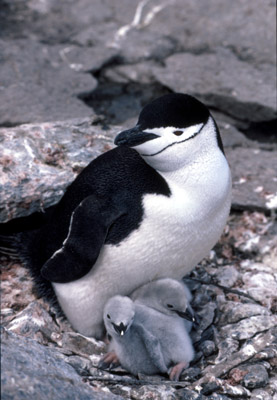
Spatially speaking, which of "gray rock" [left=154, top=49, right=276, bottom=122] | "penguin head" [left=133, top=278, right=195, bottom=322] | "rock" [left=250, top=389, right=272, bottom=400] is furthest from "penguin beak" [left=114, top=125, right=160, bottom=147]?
"gray rock" [left=154, top=49, right=276, bottom=122]

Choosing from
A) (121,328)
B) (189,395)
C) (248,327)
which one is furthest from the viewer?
(248,327)

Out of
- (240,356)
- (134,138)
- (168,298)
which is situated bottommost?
(240,356)

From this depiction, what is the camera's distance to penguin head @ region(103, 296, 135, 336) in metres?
2.44

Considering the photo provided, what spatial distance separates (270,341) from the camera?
260cm

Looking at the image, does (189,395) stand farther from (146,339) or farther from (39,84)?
(39,84)

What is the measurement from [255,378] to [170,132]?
873mm

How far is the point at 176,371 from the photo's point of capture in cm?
252

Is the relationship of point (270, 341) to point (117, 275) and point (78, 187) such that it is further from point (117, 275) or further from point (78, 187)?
point (78, 187)

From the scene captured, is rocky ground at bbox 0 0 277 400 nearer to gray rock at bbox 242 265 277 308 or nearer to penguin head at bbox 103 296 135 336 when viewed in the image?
gray rock at bbox 242 265 277 308

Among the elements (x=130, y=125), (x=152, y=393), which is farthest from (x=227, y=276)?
(x=130, y=125)

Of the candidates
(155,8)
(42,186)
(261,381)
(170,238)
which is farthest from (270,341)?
(155,8)

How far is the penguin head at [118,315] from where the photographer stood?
2.44 m

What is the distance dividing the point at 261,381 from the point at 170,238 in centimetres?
57

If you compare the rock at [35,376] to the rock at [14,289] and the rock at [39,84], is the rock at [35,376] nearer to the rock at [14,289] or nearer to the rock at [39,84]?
the rock at [14,289]
